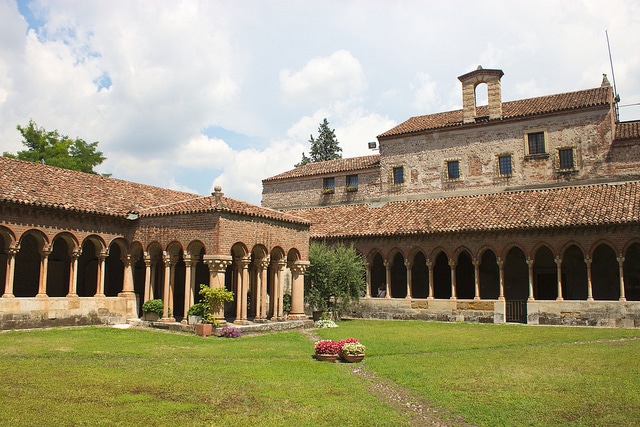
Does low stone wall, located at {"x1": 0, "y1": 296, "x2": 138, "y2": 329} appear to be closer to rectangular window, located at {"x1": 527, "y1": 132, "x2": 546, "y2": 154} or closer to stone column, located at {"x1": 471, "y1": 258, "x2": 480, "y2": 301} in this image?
→ stone column, located at {"x1": 471, "y1": 258, "x2": 480, "y2": 301}

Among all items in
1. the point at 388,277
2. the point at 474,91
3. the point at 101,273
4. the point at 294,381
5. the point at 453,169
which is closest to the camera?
the point at 294,381

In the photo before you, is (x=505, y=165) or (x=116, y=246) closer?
(x=116, y=246)

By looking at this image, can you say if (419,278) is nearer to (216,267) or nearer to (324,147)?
(216,267)

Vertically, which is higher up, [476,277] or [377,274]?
[377,274]

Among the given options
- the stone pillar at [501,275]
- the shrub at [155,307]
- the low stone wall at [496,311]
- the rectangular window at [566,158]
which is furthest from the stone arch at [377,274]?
the shrub at [155,307]

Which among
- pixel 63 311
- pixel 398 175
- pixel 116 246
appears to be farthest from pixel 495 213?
pixel 63 311

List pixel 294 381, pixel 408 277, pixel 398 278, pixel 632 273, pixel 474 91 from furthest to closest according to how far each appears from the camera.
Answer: pixel 474 91 < pixel 398 278 < pixel 408 277 < pixel 632 273 < pixel 294 381

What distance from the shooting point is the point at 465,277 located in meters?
30.7

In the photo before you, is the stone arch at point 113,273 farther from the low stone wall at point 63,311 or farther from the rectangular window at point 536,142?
the rectangular window at point 536,142

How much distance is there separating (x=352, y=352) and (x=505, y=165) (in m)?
21.8

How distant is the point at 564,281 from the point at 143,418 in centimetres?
2452

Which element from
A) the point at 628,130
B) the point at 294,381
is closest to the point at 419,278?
the point at 628,130

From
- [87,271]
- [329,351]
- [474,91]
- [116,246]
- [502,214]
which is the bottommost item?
[329,351]

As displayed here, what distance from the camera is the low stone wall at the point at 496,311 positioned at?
76.8 ft
